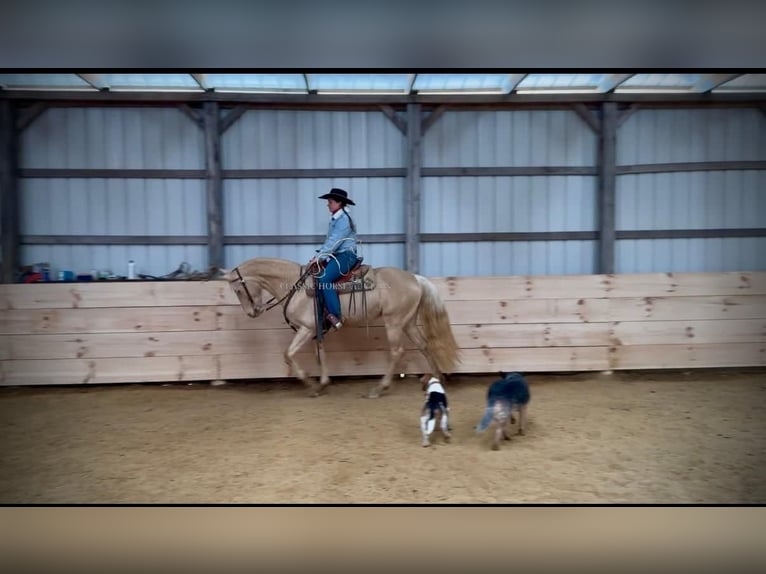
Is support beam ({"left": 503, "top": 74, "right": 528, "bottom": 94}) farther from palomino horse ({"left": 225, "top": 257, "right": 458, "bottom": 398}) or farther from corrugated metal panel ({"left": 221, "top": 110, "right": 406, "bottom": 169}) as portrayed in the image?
palomino horse ({"left": 225, "top": 257, "right": 458, "bottom": 398})

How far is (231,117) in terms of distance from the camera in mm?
3455

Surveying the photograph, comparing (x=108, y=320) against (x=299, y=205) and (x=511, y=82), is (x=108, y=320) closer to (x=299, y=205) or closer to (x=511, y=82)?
(x=299, y=205)

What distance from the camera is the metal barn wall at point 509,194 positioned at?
11.4ft

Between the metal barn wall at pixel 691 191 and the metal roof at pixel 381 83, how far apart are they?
1.56 feet

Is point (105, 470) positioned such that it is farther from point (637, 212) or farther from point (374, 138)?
point (637, 212)

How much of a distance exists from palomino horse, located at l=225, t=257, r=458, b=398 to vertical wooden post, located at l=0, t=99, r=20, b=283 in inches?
55.9

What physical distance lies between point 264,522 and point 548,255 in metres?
3.12

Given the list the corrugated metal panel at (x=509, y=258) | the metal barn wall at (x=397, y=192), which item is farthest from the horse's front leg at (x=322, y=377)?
the corrugated metal panel at (x=509, y=258)

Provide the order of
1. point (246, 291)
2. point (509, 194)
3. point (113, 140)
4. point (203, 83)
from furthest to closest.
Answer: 1. point (246, 291)
2. point (509, 194)
3. point (113, 140)
4. point (203, 83)

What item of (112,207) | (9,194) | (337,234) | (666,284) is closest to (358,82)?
(337,234)

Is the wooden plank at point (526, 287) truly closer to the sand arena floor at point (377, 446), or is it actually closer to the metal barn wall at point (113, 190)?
the sand arena floor at point (377, 446)

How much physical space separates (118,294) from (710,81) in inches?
175

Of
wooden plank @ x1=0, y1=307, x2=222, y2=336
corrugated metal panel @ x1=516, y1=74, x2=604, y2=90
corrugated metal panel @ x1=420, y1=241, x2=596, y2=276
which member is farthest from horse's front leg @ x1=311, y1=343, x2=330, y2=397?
corrugated metal panel @ x1=516, y1=74, x2=604, y2=90

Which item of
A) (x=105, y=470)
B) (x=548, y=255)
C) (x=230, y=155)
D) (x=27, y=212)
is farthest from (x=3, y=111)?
(x=548, y=255)
